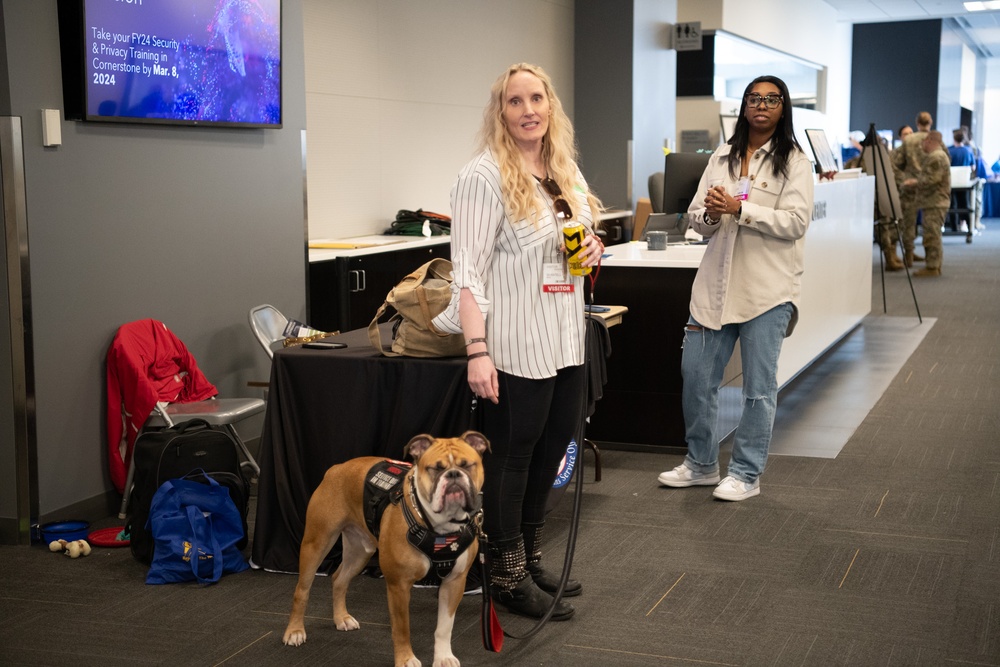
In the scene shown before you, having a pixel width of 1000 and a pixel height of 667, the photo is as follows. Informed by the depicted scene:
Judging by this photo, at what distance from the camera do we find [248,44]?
A: 4.31 meters

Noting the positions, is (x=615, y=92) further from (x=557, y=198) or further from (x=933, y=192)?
(x=557, y=198)

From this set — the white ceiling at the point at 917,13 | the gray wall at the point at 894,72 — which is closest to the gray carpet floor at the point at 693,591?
the white ceiling at the point at 917,13

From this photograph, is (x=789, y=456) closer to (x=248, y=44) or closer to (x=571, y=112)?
(x=248, y=44)

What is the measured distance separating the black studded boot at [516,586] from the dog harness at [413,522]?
12.8 inches

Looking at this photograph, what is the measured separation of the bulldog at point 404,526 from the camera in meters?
2.34

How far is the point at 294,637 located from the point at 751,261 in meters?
2.05

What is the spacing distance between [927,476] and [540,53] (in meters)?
5.40

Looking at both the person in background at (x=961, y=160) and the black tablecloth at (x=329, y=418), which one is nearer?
the black tablecloth at (x=329, y=418)

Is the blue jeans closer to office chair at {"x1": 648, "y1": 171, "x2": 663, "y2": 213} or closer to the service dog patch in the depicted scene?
the service dog patch

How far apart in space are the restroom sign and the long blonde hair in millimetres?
7461

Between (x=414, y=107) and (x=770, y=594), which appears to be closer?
(x=770, y=594)

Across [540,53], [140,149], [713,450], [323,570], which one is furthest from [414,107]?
[323,570]

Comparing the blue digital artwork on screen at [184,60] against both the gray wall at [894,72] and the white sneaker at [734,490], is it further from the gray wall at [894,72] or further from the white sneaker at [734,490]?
the gray wall at [894,72]

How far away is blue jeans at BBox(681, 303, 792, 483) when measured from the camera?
12.5 ft
